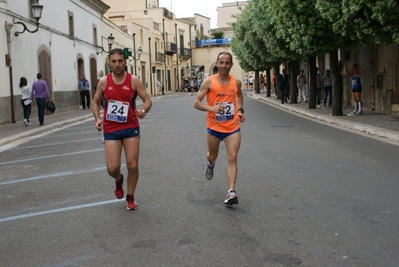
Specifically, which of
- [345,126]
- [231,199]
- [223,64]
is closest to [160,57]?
[345,126]

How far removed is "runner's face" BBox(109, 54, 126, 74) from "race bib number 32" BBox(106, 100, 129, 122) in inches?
13.8

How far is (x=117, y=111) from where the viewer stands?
6.47 m

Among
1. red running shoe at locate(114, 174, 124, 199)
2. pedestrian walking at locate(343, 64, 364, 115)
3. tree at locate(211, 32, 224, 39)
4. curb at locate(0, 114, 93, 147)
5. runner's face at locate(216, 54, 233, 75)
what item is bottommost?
curb at locate(0, 114, 93, 147)

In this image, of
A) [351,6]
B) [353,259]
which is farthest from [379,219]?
[351,6]

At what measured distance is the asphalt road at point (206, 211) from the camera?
16.1 ft

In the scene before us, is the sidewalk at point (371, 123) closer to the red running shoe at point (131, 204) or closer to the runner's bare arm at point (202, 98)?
the runner's bare arm at point (202, 98)

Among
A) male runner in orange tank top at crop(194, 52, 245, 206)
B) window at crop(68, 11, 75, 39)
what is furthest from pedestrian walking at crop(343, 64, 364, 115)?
window at crop(68, 11, 75, 39)

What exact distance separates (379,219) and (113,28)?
41.5 m

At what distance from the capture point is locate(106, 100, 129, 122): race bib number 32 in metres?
6.47

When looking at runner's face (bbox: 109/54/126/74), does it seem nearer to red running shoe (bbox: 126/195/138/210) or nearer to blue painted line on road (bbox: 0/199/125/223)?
red running shoe (bbox: 126/195/138/210)

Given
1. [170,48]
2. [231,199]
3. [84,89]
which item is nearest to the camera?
[231,199]

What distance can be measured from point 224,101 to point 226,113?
5.9 inches

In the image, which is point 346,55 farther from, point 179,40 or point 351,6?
point 179,40

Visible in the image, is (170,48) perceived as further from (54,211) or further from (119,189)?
(54,211)
